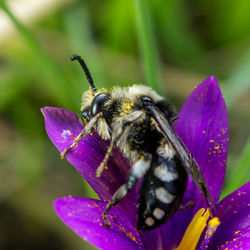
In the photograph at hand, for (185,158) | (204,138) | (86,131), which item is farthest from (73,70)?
(185,158)

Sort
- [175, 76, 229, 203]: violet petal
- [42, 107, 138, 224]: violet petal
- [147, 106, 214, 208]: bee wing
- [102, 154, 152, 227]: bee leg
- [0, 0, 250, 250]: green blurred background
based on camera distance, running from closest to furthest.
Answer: [147, 106, 214, 208]: bee wing, [102, 154, 152, 227]: bee leg, [42, 107, 138, 224]: violet petal, [175, 76, 229, 203]: violet petal, [0, 0, 250, 250]: green blurred background

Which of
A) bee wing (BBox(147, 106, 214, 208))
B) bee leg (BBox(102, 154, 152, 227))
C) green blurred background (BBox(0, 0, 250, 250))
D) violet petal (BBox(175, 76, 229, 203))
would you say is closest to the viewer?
bee wing (BBox(147, 106, 214, 208))

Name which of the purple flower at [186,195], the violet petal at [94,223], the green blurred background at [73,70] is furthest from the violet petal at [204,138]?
the green blurred background at [73,70]

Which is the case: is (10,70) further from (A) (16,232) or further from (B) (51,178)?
(A) (16,232)

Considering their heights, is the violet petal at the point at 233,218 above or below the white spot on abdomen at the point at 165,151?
below

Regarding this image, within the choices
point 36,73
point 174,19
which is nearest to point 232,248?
point 36,73

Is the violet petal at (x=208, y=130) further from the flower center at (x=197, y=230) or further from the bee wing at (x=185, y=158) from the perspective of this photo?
the bee wing at (x=185, y=158)

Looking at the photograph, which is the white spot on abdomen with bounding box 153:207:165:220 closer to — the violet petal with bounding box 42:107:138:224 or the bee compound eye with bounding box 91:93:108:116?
the violet petal with bounding box 42:107:138:224

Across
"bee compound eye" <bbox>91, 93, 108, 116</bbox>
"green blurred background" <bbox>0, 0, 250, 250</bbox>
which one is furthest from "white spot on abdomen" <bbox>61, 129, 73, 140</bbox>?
"green blurred background" <bbox>0, 0, 250, 250</bbox>
